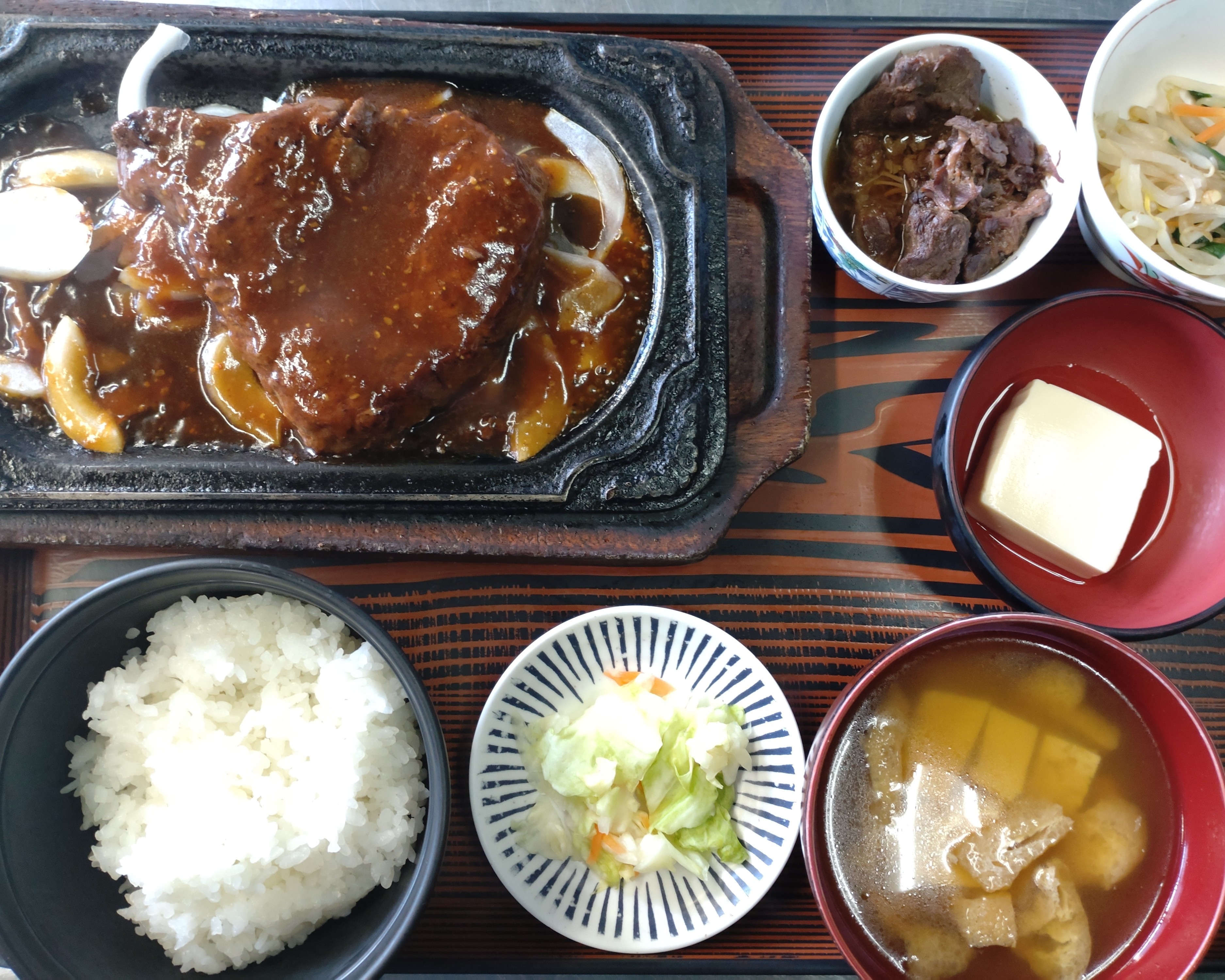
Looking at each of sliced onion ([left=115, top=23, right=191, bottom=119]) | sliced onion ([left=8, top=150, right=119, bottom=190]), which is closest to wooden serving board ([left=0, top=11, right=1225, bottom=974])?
sliced onion ([left=8, top=150, right=119, bottom=190])

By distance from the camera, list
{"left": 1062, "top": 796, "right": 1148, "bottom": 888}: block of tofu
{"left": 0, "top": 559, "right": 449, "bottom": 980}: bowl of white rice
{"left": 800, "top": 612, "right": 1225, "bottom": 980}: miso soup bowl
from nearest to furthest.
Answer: {"left": 0, "top": 559, "right": 449, "bottom": 980}: bowl of white rice < {"left": 800, "top": 612, "right": 1225, "bottom": 980}: miso soup bowl < {"left": 1062, "top": 796, "right": 1148, "bottom": 888}: block of tofu

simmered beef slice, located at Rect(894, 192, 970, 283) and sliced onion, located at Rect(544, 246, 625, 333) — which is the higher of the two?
simmered beef slice, located at Rect(894, 192, 970, 283)

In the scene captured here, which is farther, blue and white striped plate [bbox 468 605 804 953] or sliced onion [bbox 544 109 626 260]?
sliced onion [bbox 544 109 626 260]

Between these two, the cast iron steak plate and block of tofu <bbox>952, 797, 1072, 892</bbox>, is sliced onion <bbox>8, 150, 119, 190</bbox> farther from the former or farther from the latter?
block of tofu <bbox>952, 797, 1072, 892</bbox>

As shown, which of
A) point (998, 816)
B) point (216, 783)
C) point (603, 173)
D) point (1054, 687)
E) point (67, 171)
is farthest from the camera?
point (603, 173)

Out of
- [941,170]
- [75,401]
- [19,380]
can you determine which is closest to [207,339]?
[75,401]

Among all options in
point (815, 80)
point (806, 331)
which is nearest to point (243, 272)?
point (806, 331)

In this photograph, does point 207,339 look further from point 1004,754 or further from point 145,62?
point 1004,754
